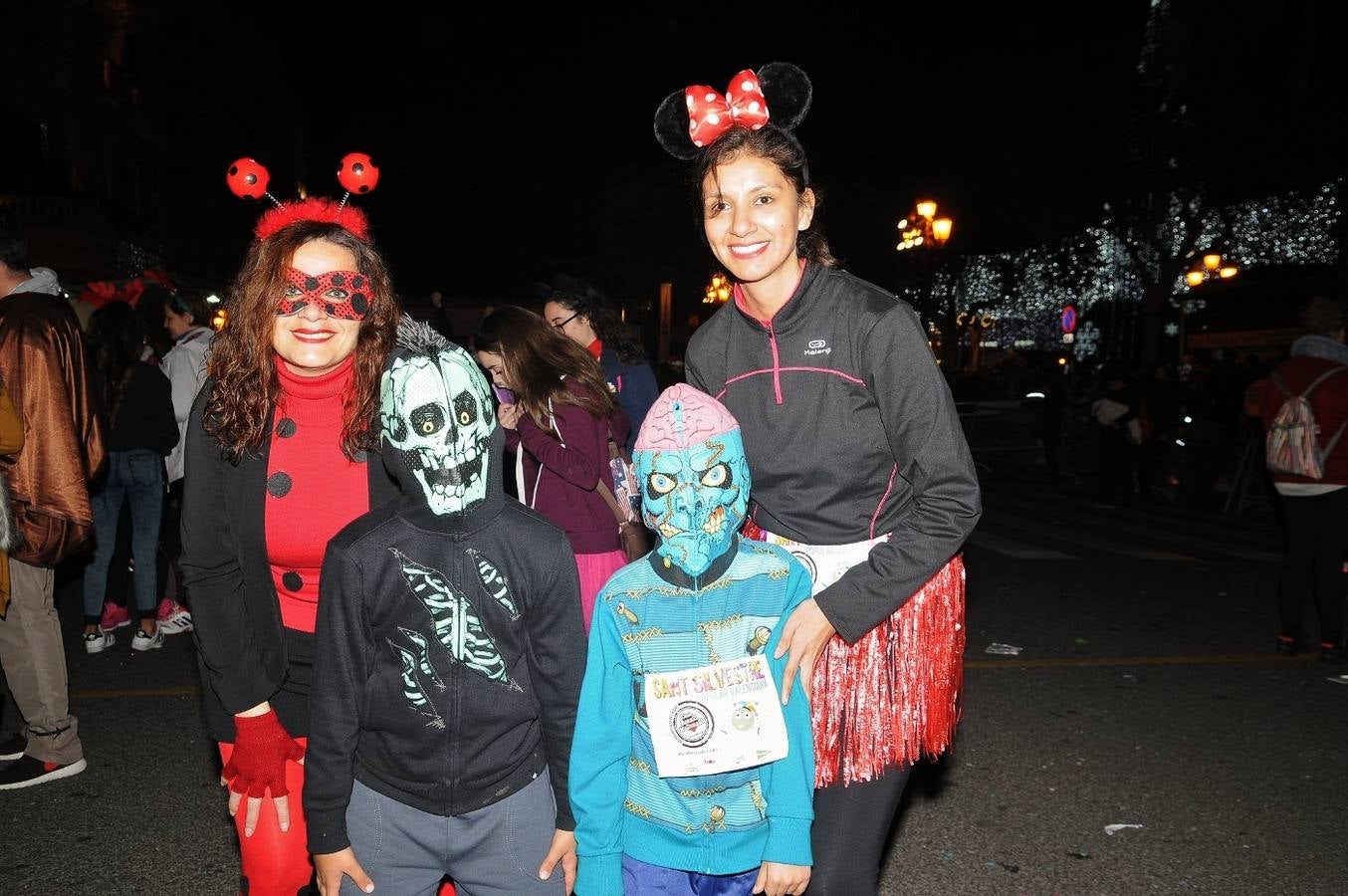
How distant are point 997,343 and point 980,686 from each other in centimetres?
5559

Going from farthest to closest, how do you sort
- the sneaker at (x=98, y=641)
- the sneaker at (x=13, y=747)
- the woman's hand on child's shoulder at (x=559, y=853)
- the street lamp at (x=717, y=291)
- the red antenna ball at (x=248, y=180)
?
the street lamp at (x=717, y=291), the sneaker at (x=98, y=641), the sneaker at (x=13, y=747), the red antenna ball at (x=248, y=180), the woman's hand on child's shoulder at (x=559, y=853)

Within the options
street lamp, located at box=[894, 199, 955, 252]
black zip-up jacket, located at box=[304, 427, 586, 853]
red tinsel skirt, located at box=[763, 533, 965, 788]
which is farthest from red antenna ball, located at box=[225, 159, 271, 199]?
street lamp, located at box=[894, 199, 955, 252]

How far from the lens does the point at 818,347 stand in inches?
98.4

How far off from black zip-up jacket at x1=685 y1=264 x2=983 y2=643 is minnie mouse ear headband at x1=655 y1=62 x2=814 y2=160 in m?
0.39

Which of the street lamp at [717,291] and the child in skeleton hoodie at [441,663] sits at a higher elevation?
the street lamp at [717,291]

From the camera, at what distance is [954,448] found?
2.33 meters

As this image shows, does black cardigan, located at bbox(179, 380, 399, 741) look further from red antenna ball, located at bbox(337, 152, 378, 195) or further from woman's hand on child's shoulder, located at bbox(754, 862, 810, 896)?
woman's hand on child's shoulder, located at bbox(754, 862, 810, 896)

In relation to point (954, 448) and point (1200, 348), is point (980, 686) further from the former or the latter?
point (1200, 348)

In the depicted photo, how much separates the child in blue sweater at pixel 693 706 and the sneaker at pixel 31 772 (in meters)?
3.22

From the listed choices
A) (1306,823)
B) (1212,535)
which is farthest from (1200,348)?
(1306,823)

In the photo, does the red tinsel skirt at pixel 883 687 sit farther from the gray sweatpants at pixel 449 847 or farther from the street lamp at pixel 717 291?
the street lamp at pixel 717 291

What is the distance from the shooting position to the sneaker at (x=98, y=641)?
6289mm

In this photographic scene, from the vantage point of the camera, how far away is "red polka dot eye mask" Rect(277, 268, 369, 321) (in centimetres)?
251

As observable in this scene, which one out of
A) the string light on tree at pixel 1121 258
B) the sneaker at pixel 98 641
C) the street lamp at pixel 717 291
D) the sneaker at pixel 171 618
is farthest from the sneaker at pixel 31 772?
the street lamp at pixel 717 291
